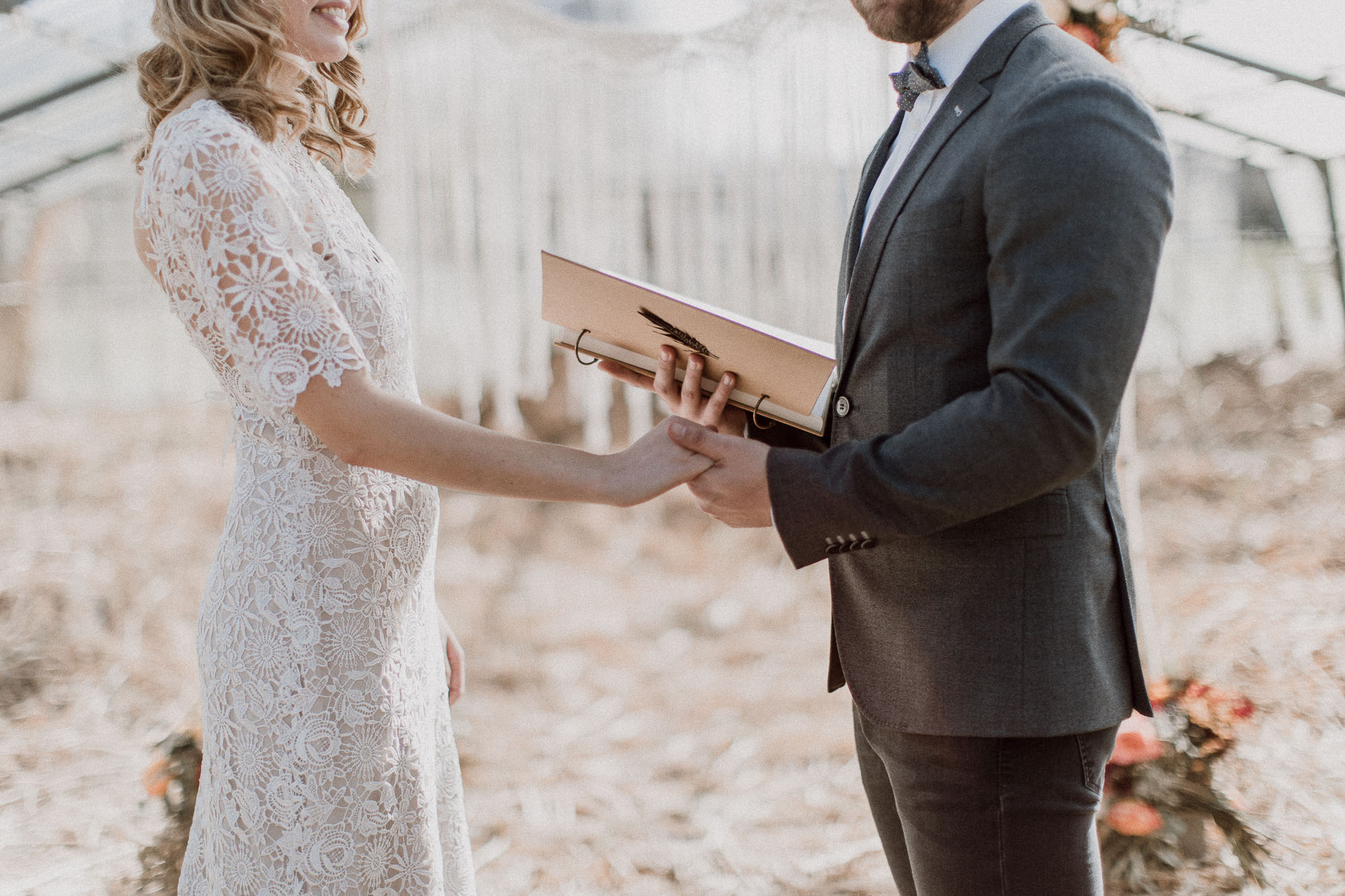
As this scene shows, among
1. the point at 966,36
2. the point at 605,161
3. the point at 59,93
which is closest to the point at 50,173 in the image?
the point at 59,93

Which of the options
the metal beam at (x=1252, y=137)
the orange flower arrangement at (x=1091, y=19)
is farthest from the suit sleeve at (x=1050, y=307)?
the metal beam at (x=1252, y=137)

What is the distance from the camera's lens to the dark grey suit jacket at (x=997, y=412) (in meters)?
0.82

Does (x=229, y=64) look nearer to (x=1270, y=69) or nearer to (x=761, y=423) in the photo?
(x=761, y=423)

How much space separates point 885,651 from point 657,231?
294cm

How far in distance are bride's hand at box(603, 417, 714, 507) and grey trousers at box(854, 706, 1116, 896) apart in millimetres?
→ 393

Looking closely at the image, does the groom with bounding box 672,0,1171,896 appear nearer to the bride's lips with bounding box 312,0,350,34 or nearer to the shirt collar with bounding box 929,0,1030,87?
the shirt collar with bounding box 929,0,1030,87

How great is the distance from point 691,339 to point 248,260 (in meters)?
0.48

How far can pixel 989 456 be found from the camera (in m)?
0.86

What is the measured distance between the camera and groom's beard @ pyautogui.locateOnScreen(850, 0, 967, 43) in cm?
104

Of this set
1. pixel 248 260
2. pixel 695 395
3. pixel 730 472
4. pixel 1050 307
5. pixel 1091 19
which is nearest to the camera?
pixel 1050 307

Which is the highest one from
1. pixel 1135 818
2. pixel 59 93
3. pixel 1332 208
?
pixel 59 93

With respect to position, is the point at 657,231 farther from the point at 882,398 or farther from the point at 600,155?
the point at 882,398

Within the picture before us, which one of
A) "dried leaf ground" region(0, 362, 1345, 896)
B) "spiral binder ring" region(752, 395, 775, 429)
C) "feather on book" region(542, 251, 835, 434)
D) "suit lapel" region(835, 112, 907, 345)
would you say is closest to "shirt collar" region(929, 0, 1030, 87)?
"suit lapel" region(835, 112, 907, 345)

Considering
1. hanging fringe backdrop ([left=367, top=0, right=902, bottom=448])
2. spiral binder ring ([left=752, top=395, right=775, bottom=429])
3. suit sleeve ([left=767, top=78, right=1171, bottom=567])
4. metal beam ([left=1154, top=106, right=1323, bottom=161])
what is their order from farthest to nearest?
metal beam ([left=1154, top=106, right=1323, bottom=161])
hanging fringe backdrop ([left=367, top=0, right=902, bottom=448])
spiral binder ring ([left=752, top=395, right=775, bottom=429])
suit sleeve ([left=767, top=78, right=1171, bottom=567])
